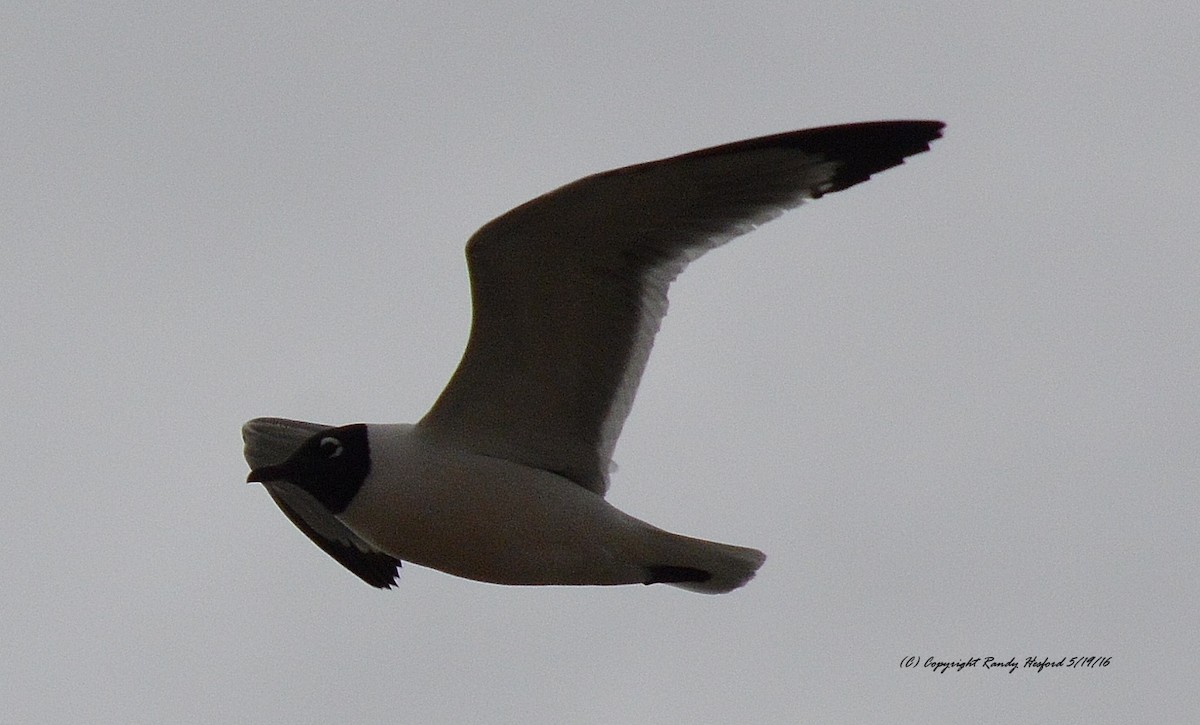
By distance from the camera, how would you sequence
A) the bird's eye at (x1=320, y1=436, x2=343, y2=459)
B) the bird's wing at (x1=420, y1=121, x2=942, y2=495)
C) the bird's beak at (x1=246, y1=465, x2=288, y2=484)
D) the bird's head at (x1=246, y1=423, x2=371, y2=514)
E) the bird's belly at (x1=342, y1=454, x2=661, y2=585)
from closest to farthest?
the bird's wing at (x1=420, y1=121, x2=942, y2=495)
the bird's belly at (x1=342, y1=454, x2=661, y2=585)
the bird's head at (x1=246, y1=423, x2=371, y2=514)
the bird's eye at (x1=320, y1=436, x2=343, y2=459)
the bird's beak at (x1=246, y1=465, x2=288, y2=484)

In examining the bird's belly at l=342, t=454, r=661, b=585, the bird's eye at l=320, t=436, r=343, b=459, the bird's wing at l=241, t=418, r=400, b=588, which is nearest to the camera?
the bird's belly at l=342, t=454, r=661, b=585

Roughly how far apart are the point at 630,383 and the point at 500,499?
740mm

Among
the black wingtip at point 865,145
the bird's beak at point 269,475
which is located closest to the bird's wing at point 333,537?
the bird's beak at point 269,475

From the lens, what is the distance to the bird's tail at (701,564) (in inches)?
291

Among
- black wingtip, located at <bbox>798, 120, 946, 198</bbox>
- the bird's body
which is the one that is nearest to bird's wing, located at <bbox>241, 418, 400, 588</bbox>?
the bird's body

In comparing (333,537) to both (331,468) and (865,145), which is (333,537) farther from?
(865,145)

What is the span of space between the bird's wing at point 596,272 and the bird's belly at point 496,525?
0.78 ft

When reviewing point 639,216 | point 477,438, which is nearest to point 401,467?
point 477,438

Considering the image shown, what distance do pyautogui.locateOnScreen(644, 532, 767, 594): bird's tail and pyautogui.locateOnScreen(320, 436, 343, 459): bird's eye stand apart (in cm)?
138

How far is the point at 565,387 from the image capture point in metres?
7.57

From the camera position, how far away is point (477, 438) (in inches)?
298

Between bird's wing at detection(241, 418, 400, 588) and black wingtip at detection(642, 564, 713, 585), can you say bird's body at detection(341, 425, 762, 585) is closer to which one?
black wingtip at detection(642, 564, 713, 585)

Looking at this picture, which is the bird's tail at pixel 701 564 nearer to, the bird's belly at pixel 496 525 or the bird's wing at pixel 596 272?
the bird's belly at pixel 496 525

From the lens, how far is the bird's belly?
729 centimetres
